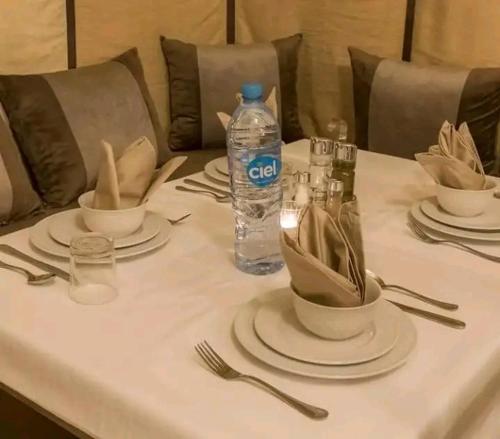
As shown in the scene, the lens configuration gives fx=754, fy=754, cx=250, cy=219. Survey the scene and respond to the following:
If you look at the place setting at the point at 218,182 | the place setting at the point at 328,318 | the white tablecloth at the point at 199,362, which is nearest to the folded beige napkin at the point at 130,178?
the white tablecloth at the point at 199,362

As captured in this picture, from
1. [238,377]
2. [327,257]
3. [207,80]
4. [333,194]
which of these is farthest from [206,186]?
[207,80]

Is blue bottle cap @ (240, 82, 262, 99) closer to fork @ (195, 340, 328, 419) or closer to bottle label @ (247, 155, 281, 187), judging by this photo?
bottle label @ (247, 155, 281, 187)

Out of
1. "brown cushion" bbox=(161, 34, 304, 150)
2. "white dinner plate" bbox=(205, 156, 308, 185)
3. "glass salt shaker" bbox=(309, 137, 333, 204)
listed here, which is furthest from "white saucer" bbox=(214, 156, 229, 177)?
"brown cushion" bbox=(161, 34, 304, 150)

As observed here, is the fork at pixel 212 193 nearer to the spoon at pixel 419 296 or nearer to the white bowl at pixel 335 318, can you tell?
the spoon at pixel 419 296

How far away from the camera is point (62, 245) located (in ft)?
4.14

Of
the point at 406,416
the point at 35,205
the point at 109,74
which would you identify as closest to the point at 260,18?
the point at 109,74

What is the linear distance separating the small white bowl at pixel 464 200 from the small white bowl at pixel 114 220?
1.85 feet

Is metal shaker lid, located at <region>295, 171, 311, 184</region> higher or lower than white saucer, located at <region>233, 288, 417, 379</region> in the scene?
higher

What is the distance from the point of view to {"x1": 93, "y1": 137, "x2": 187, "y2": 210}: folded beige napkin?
1295 mm

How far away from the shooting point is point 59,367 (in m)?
0.95

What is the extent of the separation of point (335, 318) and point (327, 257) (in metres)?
0.10

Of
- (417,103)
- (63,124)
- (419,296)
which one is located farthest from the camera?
(417,103)

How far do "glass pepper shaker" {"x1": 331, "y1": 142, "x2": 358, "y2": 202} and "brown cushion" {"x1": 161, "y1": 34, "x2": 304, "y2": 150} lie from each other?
118cm

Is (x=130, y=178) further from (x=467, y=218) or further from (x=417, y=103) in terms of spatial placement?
(x=417, y=103)
